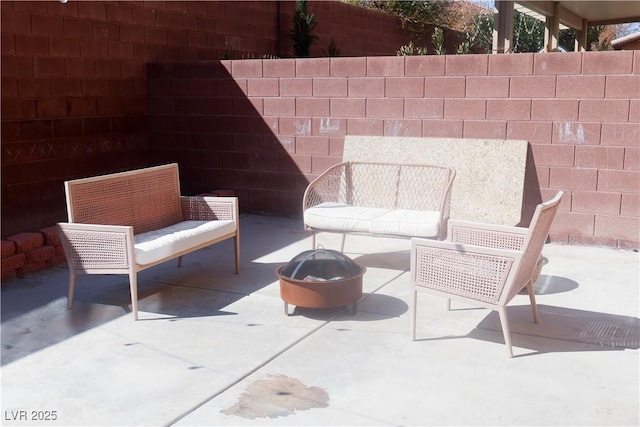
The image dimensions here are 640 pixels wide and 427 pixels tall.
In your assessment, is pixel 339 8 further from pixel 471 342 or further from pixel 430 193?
pixel 471 342

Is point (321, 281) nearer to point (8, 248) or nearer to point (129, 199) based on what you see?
point (129, 199)

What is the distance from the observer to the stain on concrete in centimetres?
334

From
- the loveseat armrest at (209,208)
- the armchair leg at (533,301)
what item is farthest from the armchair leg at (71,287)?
the armchair leg at (533,301)

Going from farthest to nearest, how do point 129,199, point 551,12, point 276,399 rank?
point 551,12 → point 129,199 → point 276,399

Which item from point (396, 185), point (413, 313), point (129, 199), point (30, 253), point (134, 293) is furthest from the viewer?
point (396, 185)

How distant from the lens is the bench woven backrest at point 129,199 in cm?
502

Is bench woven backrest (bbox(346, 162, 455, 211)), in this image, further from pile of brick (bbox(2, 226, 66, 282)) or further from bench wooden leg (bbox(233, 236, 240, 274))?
pile of brick (bbox(2, 226, 66, 282))

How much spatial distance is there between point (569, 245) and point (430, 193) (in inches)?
54.2

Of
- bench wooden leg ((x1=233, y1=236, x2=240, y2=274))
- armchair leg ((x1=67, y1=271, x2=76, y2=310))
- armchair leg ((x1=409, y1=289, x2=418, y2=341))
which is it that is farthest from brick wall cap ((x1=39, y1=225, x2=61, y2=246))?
armchair leg ((x1=409, y1=289, x2=418, y2=341))

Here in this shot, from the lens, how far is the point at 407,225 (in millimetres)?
5547

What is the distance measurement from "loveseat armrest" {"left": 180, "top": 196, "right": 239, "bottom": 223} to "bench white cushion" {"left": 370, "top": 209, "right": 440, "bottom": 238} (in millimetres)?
1139

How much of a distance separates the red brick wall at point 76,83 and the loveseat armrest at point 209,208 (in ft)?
6.98

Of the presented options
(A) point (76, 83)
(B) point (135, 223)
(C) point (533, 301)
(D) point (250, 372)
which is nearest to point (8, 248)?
(B) point (135, 223)

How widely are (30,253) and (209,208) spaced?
149cm
